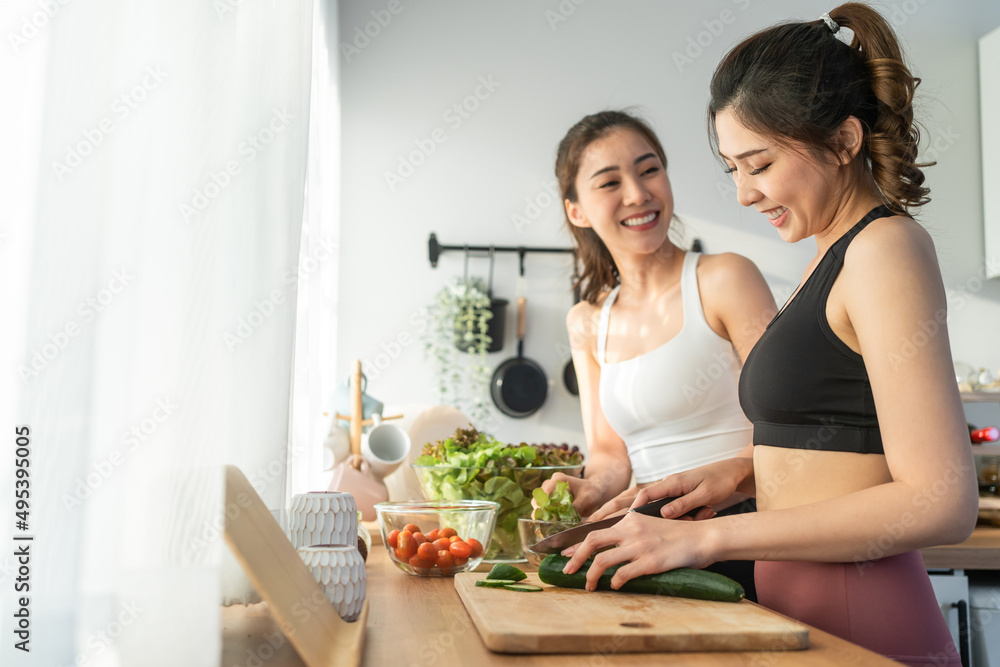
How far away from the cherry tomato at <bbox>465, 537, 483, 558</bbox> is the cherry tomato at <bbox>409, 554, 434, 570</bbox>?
0.18ft

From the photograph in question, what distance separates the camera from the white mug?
1552 mm

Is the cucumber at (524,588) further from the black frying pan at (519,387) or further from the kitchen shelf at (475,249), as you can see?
the kitchen shelf at (475,249)

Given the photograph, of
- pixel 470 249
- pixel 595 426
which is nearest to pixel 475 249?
pixel 470 249

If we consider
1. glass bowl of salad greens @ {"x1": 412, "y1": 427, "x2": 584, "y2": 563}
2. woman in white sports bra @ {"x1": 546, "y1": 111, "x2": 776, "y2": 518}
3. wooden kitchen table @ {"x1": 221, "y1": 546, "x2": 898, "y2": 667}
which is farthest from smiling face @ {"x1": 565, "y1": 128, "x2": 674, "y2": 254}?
wooden kitchen table @ {"x1": 221, "y1": 546, "x2": 898, "y2": 667}

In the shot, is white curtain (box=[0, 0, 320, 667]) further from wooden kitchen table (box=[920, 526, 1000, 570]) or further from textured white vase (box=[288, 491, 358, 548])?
wooden kitchen table (box=[920, 526, 1000, 570])

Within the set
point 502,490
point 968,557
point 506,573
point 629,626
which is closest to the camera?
point 629,626

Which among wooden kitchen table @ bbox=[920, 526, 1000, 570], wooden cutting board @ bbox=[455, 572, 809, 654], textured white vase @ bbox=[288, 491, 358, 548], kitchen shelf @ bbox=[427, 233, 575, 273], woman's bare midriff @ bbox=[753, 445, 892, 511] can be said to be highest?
kitchen shelf @ bbox=[427, 233, 575, 273]

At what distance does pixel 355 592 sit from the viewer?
2.65ft

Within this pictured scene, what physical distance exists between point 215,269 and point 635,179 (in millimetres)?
1024

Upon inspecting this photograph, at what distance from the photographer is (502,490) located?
48.8 inches

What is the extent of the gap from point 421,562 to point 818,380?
571 mm

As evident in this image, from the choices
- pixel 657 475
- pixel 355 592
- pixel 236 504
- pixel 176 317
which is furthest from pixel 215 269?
pixel 657 475

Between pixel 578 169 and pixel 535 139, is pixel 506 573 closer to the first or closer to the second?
pixel 578 169

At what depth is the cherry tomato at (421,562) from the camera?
1062mm
